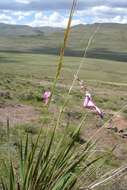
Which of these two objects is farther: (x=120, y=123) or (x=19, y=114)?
(x=120, y=123)

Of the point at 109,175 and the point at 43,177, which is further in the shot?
the point at 109,175

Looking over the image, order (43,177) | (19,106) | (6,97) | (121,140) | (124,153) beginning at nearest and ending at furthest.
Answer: (43,177)
(124,153)
(121,140)
(19,106)
(6,97)

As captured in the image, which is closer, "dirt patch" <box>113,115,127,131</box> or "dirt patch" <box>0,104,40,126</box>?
"dirt patch" <box>0,104,40,126</box>

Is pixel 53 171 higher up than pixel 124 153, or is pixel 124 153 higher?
pixel 124 153

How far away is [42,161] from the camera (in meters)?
2.79

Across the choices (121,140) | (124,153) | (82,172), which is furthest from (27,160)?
(121,140)

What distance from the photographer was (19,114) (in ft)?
49.0

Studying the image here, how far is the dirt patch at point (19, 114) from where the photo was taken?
13.3m

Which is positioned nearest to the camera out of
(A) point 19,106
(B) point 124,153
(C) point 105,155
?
(C) point 105,155

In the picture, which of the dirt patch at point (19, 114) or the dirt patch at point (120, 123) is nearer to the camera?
the dirt patch at point (19, 114)

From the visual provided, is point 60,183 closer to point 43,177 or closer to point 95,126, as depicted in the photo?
point 43,177

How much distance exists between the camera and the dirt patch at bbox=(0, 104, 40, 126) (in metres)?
13.3

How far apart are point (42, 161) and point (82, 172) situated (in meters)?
0.24

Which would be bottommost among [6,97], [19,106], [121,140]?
[121,140]
